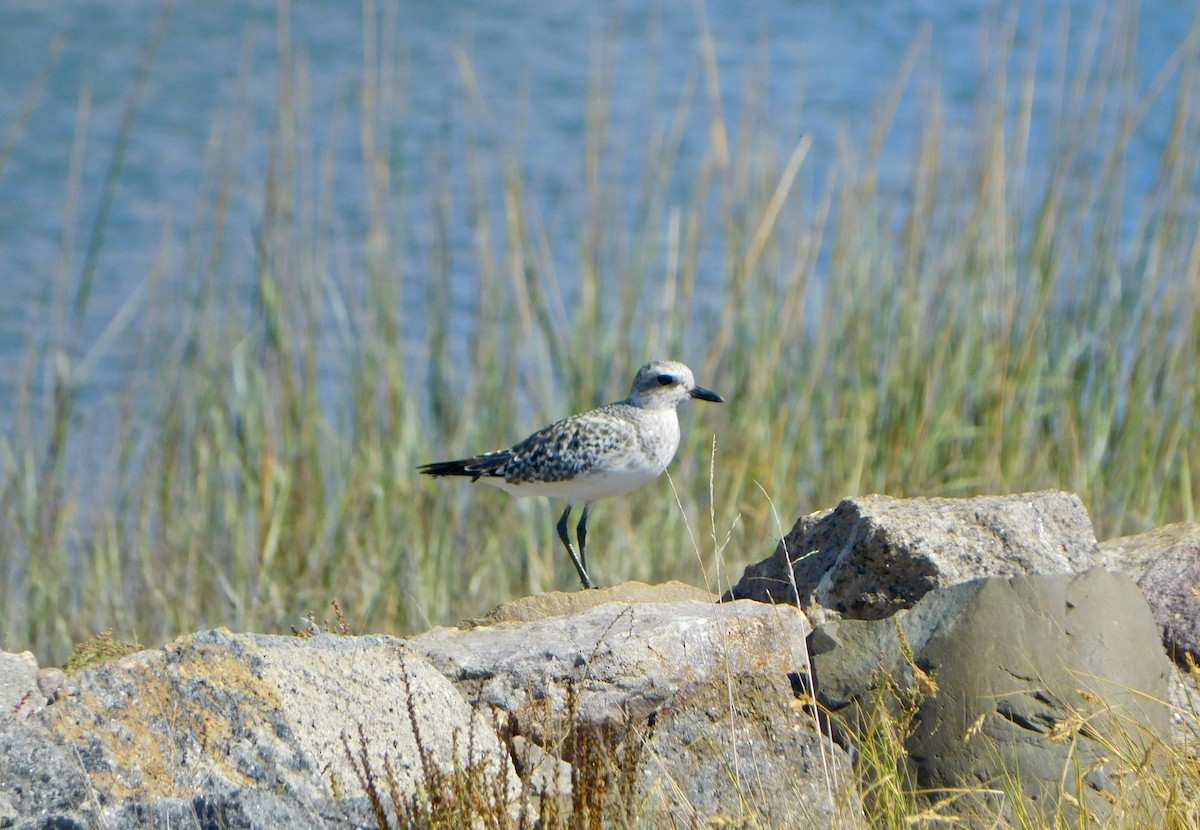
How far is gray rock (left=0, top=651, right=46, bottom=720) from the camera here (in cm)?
299

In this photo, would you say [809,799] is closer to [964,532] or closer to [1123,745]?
[1123,745]

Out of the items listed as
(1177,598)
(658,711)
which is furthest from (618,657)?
(1177,598)

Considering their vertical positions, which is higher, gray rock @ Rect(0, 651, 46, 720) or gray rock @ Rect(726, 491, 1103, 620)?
gray rock @ Rect(726, 491, 1103, 620)

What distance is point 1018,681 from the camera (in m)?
3.08

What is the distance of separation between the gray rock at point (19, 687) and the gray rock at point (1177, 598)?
99.5 inches

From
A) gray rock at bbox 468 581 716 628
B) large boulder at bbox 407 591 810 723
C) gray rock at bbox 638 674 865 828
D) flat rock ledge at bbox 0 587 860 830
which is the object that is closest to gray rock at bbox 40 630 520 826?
flat rock ledge at bbox 0 587 860 830

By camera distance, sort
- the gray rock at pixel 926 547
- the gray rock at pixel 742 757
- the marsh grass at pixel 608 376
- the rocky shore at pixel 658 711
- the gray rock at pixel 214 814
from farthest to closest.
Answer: the marsh grass at pixel 608 376, the gray rock at pixel 926 547, the gray rock at pixel 742 757, the rocky shore at pixel 658 711, the gray rock at pixel 214 814

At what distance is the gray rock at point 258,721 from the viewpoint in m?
2.67

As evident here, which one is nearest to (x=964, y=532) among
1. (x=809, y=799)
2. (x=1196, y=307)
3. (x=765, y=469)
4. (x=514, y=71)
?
(x=809, y=799)

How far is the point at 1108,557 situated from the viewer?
3.99 metres

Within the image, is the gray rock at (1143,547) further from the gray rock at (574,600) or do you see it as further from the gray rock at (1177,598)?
the gray rock at (574,600)

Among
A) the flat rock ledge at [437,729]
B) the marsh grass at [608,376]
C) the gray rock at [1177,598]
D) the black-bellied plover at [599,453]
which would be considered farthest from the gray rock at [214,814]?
the marsh grass at [608,376]

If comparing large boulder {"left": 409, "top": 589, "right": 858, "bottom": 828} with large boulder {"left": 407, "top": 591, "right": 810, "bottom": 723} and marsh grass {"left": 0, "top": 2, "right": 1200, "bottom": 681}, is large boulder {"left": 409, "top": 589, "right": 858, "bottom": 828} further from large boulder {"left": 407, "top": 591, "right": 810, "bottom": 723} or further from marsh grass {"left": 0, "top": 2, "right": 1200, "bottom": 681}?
marsh grass {"left": 0, "top": 2, "right": 1200, "bottom": 681}

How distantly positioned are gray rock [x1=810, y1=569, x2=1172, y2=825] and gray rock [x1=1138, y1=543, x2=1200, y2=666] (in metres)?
0.30
